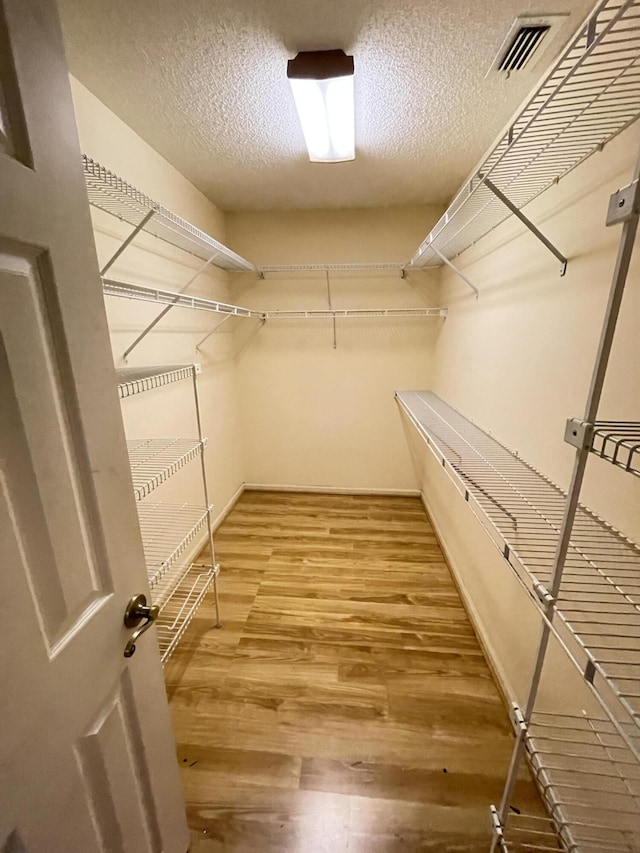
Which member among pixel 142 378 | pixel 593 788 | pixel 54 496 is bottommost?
pixel 593 788

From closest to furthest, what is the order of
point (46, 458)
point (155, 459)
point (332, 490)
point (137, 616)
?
1. point (46, 458)
2. point (137, 616)
3. point (155, 459)
4. point (332, 490)

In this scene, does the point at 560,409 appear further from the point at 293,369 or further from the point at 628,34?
the point at 293,369

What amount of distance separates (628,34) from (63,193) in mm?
1243

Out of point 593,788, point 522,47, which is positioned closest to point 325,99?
point 522,47

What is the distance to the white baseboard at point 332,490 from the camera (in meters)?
3.12

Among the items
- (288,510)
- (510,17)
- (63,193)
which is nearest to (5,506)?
(63,193)

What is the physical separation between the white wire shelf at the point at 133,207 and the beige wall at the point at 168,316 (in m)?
0.05

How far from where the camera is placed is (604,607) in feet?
2.77

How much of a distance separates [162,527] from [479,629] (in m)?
1.72

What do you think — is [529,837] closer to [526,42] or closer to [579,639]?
[579,639]

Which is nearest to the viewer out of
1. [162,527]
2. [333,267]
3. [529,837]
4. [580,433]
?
[580,433]

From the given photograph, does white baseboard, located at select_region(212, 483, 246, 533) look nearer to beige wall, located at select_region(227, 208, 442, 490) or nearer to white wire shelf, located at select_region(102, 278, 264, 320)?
beige wall, located at select_region(227, 208, 442, 490)

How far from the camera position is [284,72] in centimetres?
121

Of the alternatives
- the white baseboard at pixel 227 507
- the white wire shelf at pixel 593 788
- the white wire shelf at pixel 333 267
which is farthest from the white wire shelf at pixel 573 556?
the white baseboard at pixel 227 507
